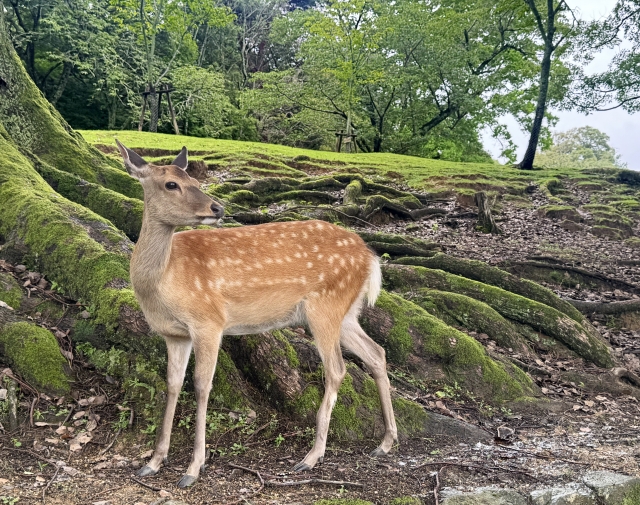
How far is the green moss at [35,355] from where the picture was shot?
13.7 ft

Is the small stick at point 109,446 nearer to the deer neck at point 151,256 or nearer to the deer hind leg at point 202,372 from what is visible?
the deer hind leg at point 202,372

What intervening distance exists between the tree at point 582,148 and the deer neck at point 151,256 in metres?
75.4

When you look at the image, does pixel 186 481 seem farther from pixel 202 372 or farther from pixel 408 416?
pixel 408 416

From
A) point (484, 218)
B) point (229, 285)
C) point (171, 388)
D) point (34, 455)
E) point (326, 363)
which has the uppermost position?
point (484, 218)

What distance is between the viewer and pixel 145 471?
359 centimetres

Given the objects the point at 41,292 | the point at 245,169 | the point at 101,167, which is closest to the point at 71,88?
the point at 245,169

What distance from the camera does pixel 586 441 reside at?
486 centimetres

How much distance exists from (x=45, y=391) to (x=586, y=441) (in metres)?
4.34

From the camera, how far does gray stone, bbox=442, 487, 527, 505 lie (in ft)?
11.2

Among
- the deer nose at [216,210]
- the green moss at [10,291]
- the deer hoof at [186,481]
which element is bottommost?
the deer hoof at [186,481]

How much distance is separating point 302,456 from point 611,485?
2013 mm

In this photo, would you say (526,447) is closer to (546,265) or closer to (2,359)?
(2,359)

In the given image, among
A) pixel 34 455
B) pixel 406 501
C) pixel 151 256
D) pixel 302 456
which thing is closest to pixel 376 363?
pixel 302 456

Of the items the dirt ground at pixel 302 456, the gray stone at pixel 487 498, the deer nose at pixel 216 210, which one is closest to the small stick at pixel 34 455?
the dirt ground at pixel 302 456
